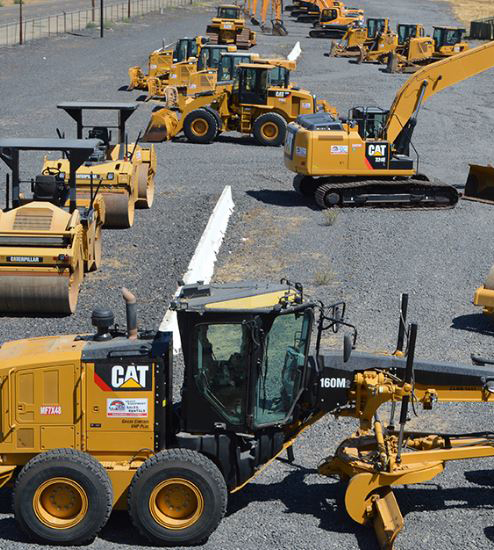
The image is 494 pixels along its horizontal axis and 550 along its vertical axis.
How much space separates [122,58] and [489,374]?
132ft

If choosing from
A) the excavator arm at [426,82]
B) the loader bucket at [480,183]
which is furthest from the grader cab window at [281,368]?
the loader bucket at [480,183]

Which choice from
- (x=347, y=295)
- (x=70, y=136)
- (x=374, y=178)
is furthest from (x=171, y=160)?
(x=347, y=295)

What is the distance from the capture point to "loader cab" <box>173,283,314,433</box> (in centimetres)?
842

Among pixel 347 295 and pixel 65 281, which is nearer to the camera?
pixel 65 281

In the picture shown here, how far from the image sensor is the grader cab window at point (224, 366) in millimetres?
8484

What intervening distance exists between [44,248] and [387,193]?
9.96 meters

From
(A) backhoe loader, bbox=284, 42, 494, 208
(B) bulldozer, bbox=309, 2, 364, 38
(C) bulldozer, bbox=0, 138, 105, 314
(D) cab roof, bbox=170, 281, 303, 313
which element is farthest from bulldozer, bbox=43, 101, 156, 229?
(B) bulldozer, bbox=309, 2, 364, 38

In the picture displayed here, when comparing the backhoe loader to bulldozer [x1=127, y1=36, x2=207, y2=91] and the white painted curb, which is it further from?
bulldozer [x1=127, y1=36, x2=207, y2=91]

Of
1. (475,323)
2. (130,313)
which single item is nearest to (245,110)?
(475,323)

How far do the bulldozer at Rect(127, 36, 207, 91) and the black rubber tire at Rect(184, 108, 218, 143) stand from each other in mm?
8777

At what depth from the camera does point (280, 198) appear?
23.5 m

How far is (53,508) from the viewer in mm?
8547

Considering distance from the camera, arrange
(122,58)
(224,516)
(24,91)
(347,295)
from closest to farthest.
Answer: (224,516) < (347,295) < (24,91) < (122,58)

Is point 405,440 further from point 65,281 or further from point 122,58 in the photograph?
point 122,58
